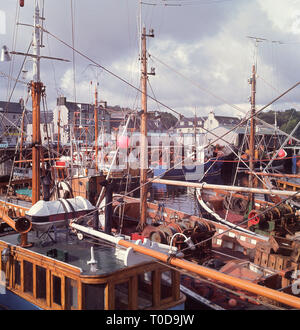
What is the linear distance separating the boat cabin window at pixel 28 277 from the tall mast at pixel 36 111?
Result: 123 inches

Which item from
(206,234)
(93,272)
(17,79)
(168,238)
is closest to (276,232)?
(206,234)

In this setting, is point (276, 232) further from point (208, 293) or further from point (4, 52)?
point (4, 52)

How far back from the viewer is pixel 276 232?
16.8 m

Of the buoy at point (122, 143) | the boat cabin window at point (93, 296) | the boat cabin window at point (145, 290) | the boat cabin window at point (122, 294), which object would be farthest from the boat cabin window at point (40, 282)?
the buoy at point (122, 143)

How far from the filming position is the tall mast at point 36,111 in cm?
1177

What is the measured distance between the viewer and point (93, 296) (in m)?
7.46

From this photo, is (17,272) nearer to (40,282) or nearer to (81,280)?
(40,282)

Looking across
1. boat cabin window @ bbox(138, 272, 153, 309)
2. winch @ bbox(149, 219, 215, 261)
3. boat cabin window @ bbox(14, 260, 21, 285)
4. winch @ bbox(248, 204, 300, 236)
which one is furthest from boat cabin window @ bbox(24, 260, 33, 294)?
winch @ bbox(248, 204, 300, 236)

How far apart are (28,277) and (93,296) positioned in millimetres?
2494

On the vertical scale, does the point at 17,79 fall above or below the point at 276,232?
above

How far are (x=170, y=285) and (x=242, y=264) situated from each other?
17.5 ft
